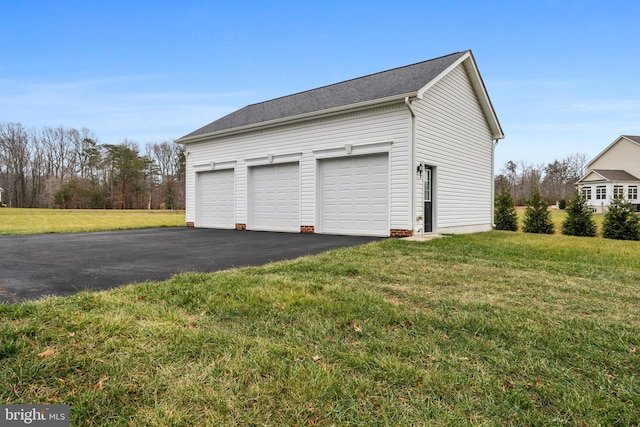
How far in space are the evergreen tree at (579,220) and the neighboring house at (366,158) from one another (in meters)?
2.87

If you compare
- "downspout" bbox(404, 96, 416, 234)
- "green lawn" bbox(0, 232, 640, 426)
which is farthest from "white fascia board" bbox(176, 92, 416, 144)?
"green lawn" bbox(0, 232, 640, 426)

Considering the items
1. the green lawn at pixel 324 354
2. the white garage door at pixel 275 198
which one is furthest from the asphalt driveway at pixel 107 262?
the white garage door at pixel 275 198

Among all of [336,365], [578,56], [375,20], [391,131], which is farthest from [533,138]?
[336,365]

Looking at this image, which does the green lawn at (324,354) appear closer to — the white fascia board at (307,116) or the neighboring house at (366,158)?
the neighboring house at (366,158)

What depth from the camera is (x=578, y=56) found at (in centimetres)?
1449

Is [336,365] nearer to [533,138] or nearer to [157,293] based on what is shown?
[157,293]

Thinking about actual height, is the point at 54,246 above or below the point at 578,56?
below

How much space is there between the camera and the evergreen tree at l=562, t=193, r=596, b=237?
13.0 metres

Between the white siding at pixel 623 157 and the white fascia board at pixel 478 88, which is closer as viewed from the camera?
the white fascia board at pixel 478 88

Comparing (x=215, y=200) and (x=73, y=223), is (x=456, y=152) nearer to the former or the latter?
(x=215, y=200)

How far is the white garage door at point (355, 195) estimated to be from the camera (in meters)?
10.0

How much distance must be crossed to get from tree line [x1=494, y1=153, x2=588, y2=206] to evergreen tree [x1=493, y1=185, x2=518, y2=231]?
35747 mm

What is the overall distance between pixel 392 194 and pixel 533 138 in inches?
951

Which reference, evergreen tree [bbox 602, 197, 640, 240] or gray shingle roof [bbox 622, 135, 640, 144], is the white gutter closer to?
evergreen tree [bbox 602, 197, 640, 240]
